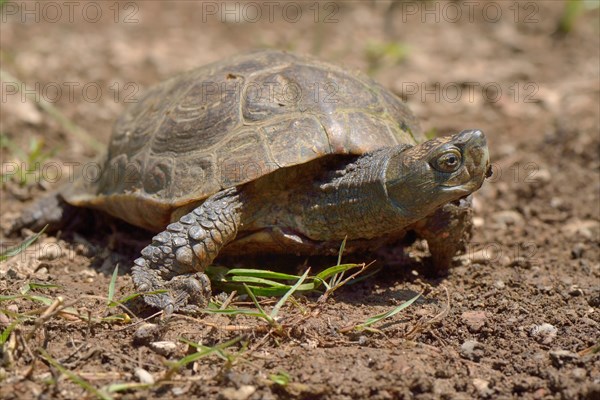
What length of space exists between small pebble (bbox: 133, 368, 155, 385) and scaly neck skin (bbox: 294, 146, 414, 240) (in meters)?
1.33

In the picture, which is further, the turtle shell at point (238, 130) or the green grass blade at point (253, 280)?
the turtle shell at point (238, 130)

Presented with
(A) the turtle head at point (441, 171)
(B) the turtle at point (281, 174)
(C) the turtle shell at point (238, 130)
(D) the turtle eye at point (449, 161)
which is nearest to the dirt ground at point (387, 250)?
(B) the turtle at point (281, 174)

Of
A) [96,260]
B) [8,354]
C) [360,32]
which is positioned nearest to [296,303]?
[8,354]

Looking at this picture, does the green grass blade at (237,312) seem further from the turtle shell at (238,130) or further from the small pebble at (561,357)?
the small pebble at (561,357)

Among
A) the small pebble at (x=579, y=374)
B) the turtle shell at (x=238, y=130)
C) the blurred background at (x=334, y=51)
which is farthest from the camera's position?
the blurred background at (x=334, y=51)

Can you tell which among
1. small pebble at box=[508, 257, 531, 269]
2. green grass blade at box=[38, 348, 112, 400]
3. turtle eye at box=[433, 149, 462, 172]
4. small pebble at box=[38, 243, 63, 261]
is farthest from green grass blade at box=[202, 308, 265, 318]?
small pebble at box=[508, 257, 531, 269]

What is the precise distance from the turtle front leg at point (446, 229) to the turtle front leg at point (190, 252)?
1.16m

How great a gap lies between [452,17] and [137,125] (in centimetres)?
622

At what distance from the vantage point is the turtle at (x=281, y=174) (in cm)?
366

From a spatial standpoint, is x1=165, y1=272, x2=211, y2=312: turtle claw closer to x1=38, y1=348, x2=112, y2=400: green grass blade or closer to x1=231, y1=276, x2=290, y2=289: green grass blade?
x1=231, y1=276, x2=290, y2=289: green grass blade

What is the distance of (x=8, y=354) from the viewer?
10.0ft

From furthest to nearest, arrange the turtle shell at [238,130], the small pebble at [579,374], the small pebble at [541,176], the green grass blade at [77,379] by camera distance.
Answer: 1. the small pebble at [541,176]
2. the turtle shell at [238,130]
3. the small pebble at [579,374]
4. the green grass blade at [77,379]

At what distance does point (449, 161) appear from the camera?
3.56 m

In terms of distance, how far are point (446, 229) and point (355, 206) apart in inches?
25.0
